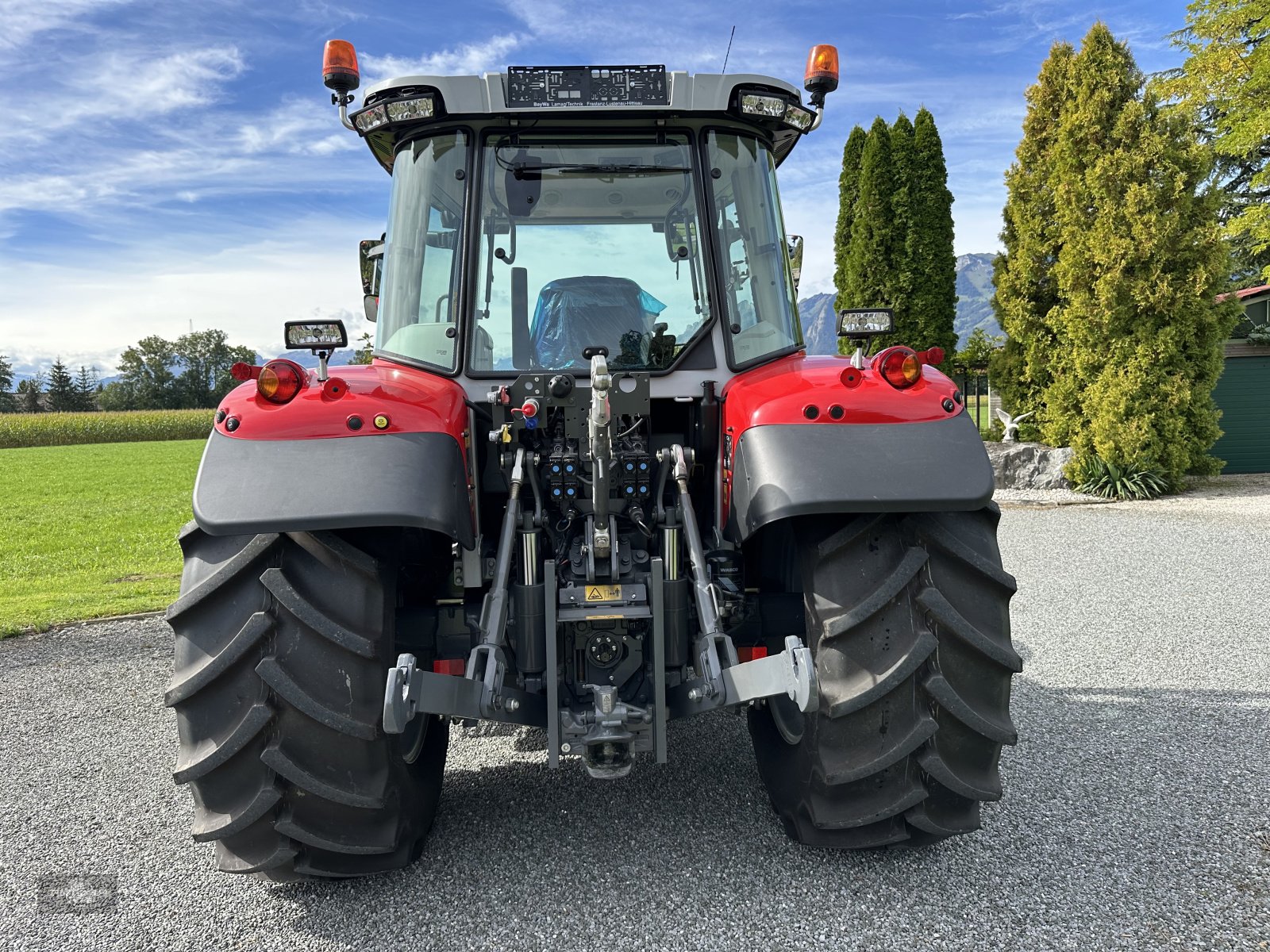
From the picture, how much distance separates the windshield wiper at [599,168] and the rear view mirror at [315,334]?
91cm

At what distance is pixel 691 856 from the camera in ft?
9.04

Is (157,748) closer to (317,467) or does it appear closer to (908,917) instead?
(317,467)

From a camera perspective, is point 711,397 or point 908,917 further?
point 711,397

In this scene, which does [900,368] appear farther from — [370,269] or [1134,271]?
[1134,271]

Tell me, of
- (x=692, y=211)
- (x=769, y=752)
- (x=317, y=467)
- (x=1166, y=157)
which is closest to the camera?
(x=317, y=467)

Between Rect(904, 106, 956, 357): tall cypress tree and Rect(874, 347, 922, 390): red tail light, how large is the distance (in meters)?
13.4

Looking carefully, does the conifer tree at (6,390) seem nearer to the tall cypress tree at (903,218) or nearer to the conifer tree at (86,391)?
the conifer tree at (86,391)

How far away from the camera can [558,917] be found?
2.44m

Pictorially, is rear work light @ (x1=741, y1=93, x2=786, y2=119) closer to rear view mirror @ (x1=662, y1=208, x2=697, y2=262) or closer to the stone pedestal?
rear view mirror @ (x1=662, y1=208, x2=697, y2=262)

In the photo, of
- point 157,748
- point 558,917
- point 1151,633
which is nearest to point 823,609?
point 558,917

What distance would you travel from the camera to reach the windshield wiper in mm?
3053

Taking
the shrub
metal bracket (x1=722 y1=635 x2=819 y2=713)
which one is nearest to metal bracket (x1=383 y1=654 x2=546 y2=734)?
metal bracket (x1=722 y1=635 x2=819 y2=713)

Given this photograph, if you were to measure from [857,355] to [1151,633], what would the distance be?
418 centimetres

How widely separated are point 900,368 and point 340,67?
2179 mm
